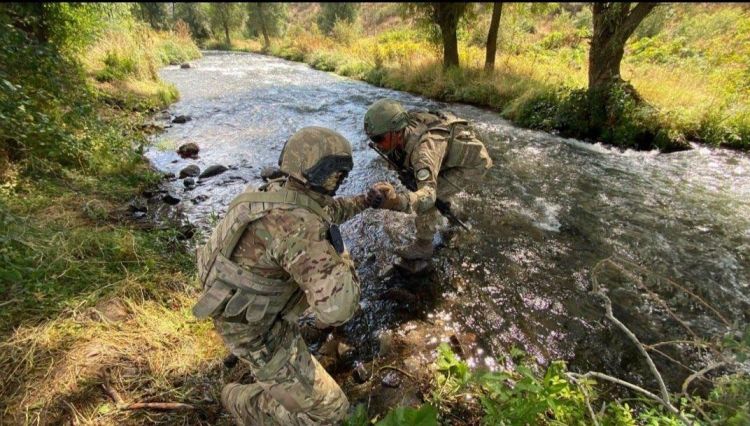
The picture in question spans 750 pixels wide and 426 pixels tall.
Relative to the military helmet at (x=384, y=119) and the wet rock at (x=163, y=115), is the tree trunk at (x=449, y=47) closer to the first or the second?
the wet rock at (x=163, y=115)

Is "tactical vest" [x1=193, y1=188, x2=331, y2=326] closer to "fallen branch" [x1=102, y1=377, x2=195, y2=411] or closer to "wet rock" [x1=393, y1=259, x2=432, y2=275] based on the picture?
"fallen branch" [x1=102, y1=377, x2=195, y2=411]

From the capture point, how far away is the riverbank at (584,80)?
24.8ft

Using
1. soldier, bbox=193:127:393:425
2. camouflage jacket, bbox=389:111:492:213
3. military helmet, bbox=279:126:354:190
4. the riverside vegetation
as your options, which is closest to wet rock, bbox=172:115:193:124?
the riverside vegetation

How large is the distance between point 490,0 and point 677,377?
12772mm

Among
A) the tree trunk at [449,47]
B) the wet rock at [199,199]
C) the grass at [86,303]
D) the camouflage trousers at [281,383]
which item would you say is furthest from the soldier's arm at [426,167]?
the tree trunk at [449,47]

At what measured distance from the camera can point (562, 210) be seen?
546 cm

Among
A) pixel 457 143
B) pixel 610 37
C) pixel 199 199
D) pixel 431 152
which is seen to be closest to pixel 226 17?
pixel 610 37

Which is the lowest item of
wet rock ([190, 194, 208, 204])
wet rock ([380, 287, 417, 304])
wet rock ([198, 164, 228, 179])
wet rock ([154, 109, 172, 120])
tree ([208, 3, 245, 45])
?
wet rock ([380, 287, 417, 304])

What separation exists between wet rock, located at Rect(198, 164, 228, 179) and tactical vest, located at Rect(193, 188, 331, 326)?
4.83 m

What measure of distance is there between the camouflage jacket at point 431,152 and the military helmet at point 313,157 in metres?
1.16

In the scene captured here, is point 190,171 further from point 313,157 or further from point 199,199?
point 313,157

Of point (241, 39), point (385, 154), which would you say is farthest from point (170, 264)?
point (241, 39)

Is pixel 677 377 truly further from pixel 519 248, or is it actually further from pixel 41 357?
pixel 41 357

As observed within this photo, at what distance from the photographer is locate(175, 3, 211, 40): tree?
44062mm
